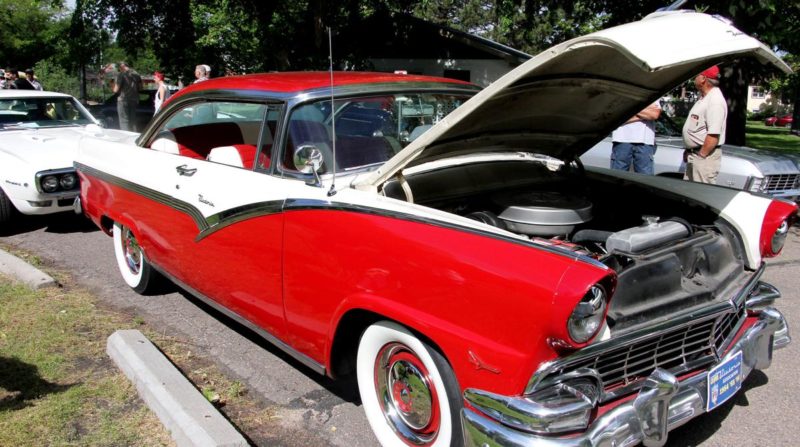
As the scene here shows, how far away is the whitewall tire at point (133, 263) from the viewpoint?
16.3 ft

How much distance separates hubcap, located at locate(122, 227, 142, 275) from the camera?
Result: 5078 mm

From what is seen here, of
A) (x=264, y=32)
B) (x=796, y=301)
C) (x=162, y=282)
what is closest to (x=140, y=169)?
(x=162, y=282)

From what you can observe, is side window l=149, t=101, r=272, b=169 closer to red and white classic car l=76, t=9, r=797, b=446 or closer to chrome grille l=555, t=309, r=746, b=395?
red and white classic car l=76, t=9, r=797, b=446

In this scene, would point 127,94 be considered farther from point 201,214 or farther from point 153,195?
point 201,214

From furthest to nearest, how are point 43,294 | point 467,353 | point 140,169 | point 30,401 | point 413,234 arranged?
point 43,294 < point 140,169 < point 30,401 < point 413,234 < point 467,353

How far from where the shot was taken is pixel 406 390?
2840 mm

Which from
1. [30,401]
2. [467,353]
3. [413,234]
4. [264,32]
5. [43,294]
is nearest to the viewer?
[467,353]

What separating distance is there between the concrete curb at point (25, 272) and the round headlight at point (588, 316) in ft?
14.6

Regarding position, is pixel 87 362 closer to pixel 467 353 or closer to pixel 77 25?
pixel 467 353

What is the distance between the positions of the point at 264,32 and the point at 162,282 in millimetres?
13165

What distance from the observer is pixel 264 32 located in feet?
55.6

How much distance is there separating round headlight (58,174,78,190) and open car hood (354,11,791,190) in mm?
5004

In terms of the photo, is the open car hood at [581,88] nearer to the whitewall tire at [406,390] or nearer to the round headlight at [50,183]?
the whitewall tire at [406,390]

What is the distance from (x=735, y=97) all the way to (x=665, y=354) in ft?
29.5
